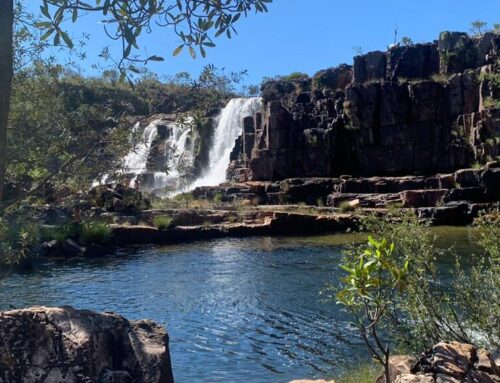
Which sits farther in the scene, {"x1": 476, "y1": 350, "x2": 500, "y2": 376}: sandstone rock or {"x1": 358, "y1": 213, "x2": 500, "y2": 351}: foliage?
{"x1": 358, "y1": 213, "x2": 500, "y2": 351}: foliage

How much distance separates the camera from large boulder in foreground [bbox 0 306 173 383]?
142 inches

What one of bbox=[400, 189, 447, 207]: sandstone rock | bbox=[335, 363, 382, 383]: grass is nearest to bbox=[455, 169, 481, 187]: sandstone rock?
bbox=[400, 189, 447, 207]: sandstone rock

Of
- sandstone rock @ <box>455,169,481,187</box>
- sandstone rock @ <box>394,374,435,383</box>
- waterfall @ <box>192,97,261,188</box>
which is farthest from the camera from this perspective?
waterfall @ <box>192,97,261,188</box>

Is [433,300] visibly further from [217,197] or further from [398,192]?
[217,197]

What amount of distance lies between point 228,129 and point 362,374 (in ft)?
156

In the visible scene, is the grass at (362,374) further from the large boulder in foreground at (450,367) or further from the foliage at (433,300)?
the large boulder in foreground at (450,367)

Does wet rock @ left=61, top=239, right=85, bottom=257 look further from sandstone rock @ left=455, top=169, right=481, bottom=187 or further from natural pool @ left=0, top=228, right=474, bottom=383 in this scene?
sandstone rock @ left=455, top=169, right=481, bottom=187

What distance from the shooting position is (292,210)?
3428cm

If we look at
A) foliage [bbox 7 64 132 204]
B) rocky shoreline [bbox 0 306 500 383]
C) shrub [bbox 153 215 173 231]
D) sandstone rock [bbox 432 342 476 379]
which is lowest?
shrub [bbox 153 215 173 231]

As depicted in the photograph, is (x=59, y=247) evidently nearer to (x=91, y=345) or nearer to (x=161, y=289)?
(x=161, y=289)

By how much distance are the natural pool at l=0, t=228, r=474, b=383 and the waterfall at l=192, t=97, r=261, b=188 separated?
27.1m

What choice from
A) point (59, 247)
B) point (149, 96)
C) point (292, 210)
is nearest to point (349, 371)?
point (149, 96)

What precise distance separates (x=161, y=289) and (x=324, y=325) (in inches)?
238

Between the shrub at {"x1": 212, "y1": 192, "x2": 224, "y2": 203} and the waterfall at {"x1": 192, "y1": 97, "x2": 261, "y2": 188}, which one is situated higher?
the waterfall at {"x1": 192, "y1": 97, "x2": 261, "y2": 188}
